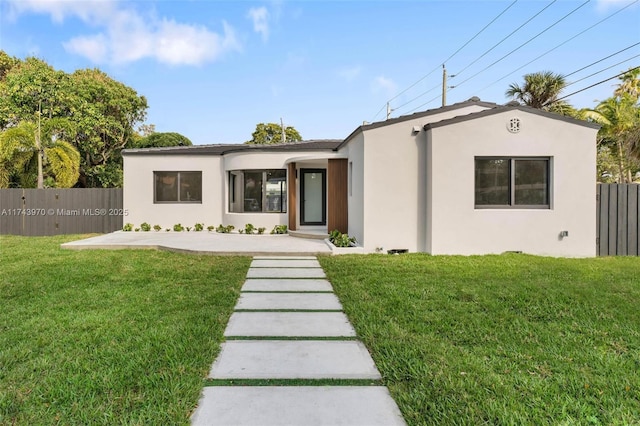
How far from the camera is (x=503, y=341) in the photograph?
327cm

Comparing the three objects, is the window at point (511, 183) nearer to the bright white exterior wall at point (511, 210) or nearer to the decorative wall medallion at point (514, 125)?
the bright white exterior wall at point (511, 210)

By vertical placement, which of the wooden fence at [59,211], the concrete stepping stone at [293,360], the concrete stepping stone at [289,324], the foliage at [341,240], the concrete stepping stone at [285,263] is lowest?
the concrete stepping stone at [293,360]

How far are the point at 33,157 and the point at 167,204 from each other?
227 inches

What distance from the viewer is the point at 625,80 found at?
63.7ft

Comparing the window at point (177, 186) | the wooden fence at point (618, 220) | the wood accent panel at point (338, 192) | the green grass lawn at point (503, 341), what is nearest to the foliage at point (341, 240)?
the wood accent panel at point (338, 192)

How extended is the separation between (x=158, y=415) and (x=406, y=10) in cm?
1255

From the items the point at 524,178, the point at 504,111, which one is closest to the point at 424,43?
the point at 504,111

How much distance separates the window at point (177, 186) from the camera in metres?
13.0

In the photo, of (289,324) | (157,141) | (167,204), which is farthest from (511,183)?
(157,141)

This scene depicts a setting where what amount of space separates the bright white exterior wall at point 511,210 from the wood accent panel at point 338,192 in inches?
109

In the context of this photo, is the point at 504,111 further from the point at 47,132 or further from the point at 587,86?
the point at 47,132

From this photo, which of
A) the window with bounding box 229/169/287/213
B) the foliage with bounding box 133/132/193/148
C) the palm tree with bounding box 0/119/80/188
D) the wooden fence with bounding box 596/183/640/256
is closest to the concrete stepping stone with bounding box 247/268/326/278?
the window with bounding box 229/169/287/213

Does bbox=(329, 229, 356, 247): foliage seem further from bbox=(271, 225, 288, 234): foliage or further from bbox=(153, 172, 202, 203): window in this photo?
bbox=(153, 172, 202, 203): window

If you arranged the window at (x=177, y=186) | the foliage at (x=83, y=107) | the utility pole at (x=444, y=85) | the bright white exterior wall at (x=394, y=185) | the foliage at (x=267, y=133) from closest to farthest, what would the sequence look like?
the bright white exterior wall at (x=394, y=185), the window at (x=177, y=186), the foliage at (x=83, y=107), the utility pole at (x=444, y=85), the foliage at (x=267, y=133)
